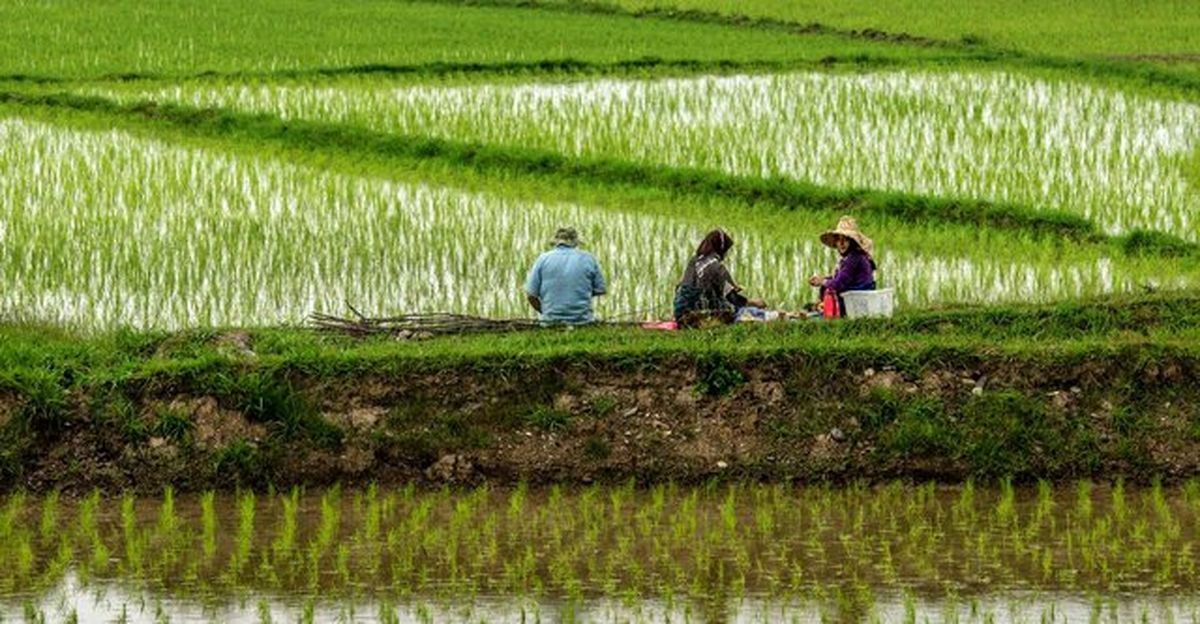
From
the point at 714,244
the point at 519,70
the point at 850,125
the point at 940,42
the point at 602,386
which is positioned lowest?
the point at 602,386

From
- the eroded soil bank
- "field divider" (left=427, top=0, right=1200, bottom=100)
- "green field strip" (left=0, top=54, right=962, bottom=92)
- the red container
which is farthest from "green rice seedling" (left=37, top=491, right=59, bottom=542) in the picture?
"field divider" (left=427, top=0, right=1200, bottom=100)

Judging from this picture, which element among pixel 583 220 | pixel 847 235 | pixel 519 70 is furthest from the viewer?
pixel 519 70

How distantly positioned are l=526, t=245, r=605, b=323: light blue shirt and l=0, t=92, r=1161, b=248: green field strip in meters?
3.34

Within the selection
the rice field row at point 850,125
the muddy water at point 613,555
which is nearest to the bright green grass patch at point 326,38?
the rice field row at point 850,125

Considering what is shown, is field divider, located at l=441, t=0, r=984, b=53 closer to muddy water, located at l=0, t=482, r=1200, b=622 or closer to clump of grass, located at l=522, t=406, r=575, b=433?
clump of grass, located at l=522, t=406, r=575, b=433

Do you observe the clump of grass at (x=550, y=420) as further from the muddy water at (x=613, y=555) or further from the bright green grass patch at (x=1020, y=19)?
the bright green grass patch at (x=1020, y=19)

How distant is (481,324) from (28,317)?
2.24 metres

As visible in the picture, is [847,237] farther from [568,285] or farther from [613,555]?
[613,555]

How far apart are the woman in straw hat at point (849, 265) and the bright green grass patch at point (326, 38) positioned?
9509mm

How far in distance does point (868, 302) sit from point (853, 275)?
19 centimetres

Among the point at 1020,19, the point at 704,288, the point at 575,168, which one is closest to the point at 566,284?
the point at 704,288

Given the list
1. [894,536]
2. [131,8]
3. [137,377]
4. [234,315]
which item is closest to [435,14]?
[131,8]

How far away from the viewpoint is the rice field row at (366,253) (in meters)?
10.6

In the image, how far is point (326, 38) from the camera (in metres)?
20.9
